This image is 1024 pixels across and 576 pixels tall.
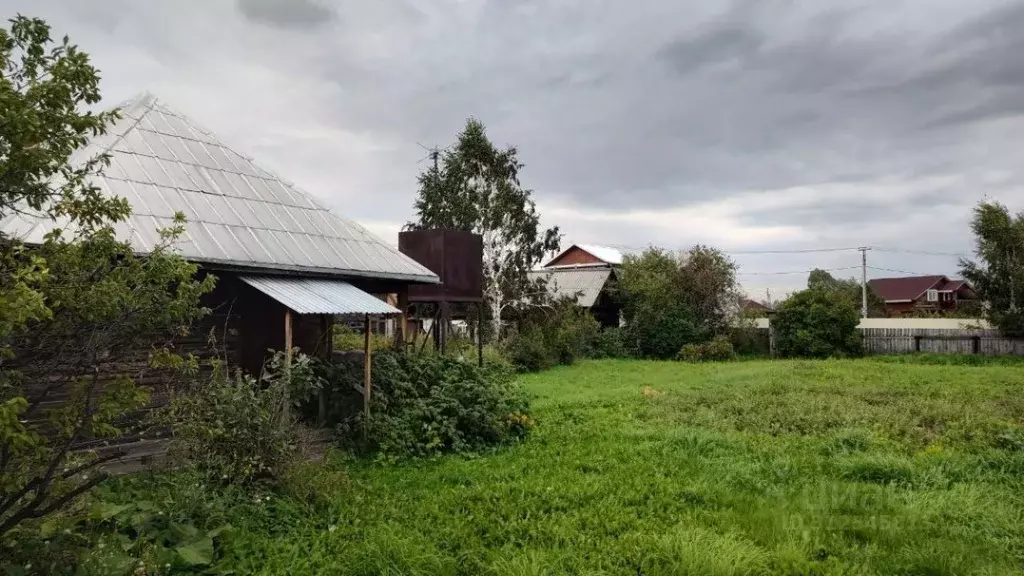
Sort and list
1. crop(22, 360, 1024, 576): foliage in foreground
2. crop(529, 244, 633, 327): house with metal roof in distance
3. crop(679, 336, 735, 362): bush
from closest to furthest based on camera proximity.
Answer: crop(22, 360, 1024, 576): foliage in foreground < crop(679, 336, 735, 362): bush < crop(529, 244, 633, 327): house with metal roof in distance

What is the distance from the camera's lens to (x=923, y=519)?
5.38m

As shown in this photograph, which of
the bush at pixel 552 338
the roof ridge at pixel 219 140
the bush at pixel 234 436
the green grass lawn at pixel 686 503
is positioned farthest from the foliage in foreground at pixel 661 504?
the bush at pixel 552 338

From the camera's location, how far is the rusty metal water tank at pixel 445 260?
1370 cm

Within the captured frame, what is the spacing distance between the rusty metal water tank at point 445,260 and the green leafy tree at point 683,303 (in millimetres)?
11562

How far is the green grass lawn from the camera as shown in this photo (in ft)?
15.4

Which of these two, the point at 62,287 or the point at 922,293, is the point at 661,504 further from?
the point at 922,293

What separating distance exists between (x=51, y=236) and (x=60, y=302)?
47cm

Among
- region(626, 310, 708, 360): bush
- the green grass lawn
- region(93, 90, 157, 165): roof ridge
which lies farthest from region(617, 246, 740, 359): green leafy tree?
region(93, 90, 157, 165): roof ridge

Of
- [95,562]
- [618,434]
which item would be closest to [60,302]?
[95,562]

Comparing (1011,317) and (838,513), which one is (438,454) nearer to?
(838,513)

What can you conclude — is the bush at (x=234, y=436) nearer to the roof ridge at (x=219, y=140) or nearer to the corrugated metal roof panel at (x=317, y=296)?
the corrugated metal roof panel at (x=317, y=296)

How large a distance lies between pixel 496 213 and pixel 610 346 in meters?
6.60

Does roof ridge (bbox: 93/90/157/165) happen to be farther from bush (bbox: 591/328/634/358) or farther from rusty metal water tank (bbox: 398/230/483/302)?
bush (bbox: 591/328/634/358)

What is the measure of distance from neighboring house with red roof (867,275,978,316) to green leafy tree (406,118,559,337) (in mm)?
32232
